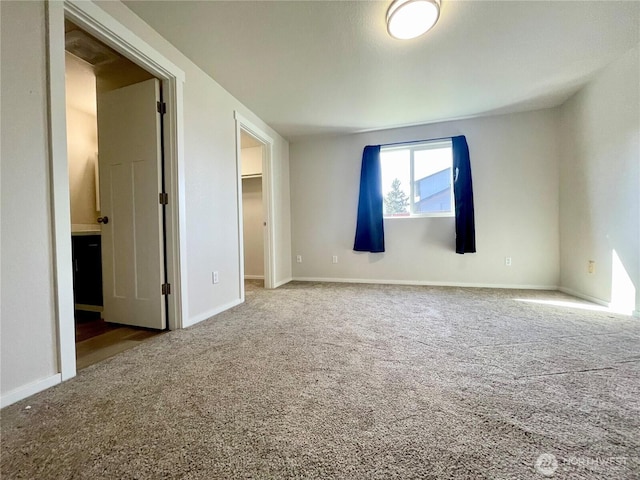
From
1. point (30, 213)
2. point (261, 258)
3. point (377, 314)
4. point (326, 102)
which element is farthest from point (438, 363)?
point (261, 258)

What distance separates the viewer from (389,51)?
7.16 ft

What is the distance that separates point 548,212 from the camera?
3375 mm

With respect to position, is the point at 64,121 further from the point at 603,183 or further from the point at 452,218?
the point at 603,183

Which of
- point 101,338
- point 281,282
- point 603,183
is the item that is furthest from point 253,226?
point 603,183

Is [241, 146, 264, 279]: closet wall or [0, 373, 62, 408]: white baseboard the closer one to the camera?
[0, 373, 62, 408]: white baseboard

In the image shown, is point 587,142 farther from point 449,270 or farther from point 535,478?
point 535,478

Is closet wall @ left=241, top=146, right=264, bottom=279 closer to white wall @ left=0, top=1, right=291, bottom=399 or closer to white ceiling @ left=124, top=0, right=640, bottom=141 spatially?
white ceiling @ left=124, top=0, right=640, bottom=141

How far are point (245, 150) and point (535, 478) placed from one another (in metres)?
4.79


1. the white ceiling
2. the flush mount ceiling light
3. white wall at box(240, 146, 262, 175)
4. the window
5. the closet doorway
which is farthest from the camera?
the closet doorway

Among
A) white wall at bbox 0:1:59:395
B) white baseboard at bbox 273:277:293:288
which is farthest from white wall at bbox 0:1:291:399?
white baseboard at bbox 273:277:293:288

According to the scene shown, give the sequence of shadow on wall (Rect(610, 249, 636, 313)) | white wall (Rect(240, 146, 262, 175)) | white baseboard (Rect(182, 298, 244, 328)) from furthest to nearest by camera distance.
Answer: white wall (Rect(240, 146, 262, 175)), shadow on wall (Rect(610, 249, 636, 313)), white baseboard (Rect(182, 298, 244, 328))

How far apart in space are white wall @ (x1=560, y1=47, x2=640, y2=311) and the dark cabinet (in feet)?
15.7

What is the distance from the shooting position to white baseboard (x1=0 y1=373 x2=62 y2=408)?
3.78 feet

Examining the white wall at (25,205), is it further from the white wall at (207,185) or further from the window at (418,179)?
the window at (418,179)
